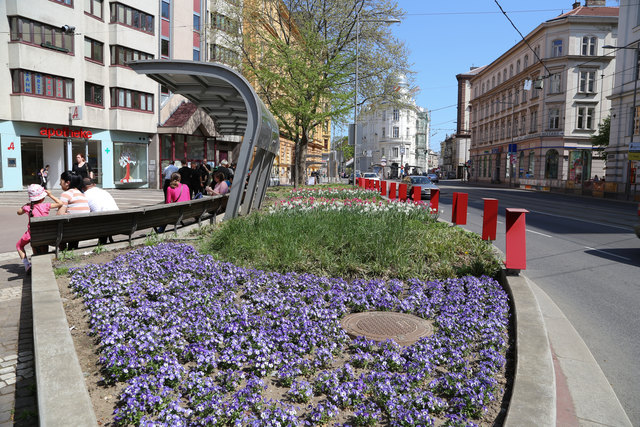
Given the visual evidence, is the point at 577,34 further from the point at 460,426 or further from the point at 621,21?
the point at 460,426

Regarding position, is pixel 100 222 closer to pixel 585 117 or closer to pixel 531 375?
pixel 531 375

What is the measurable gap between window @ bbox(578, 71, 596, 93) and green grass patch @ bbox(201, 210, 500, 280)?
48.8 meters

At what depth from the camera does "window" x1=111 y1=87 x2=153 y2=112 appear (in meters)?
32.1

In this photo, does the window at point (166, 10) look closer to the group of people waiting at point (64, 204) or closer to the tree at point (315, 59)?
the tree at point (315, 59)

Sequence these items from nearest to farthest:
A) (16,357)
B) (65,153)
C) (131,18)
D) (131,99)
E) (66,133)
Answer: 1. (16,357)
2. (66,133)
3. (65,153)
4. (131,18)
5. (131,99)

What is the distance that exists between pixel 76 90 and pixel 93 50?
3159 mm

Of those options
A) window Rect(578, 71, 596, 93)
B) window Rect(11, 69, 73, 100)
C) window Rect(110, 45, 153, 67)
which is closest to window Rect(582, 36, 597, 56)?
window Rect(578, 71, 596, 93)

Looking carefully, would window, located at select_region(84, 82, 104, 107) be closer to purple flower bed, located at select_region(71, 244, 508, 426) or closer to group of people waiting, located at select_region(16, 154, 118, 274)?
group of people waiting, located at select_region(16, 154, 118, 274)

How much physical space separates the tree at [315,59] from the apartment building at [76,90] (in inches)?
388

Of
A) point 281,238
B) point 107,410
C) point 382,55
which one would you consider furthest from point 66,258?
point 382,55

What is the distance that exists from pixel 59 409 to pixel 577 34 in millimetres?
56515

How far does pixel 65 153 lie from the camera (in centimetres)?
3097

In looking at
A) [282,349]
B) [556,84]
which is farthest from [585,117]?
[282,349]

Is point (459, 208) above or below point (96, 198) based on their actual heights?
below
